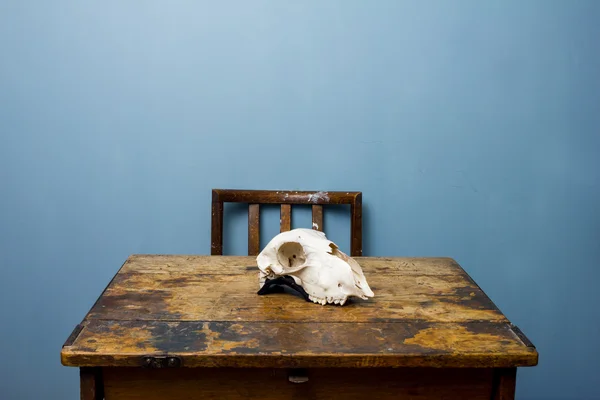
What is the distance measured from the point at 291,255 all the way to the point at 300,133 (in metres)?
0.69

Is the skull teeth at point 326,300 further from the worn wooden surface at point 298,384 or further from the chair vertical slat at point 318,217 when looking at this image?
the chair vertical slat at point 318,217

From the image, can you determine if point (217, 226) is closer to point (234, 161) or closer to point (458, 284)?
point (234, 161)

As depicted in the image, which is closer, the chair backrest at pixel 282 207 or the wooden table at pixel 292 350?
the wooden table at pixel 292 350

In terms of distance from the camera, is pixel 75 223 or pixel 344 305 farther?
pixel 75 223

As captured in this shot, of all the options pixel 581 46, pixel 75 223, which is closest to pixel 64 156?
pixel 75 223

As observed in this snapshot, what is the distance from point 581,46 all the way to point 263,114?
46.7 inches

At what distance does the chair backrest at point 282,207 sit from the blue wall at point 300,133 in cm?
7

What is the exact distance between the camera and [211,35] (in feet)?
6.93

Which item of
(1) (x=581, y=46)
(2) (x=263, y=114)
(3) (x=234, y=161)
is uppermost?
(1) (x=581, y=46)

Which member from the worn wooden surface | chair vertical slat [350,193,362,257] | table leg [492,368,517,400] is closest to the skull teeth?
the worn wooden surface

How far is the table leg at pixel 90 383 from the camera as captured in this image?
126cm

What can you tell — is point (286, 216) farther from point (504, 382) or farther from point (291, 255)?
point (504, 382)

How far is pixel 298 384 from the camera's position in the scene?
4.32 ft

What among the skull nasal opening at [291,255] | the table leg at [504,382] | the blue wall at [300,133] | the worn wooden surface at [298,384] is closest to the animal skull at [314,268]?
the skull nasal opening at [291,255]
